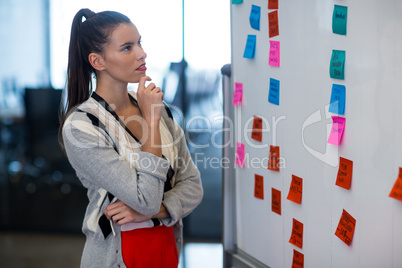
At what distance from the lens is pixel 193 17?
12.2 feet

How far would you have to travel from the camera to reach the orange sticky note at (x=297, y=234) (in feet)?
5.61

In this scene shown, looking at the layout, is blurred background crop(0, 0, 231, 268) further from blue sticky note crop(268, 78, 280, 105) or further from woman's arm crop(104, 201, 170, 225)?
woman's arm crop(104, 201, 170, 225)

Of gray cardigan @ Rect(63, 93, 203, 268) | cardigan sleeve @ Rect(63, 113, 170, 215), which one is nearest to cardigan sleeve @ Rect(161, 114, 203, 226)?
gray cardigan @ Rect(63, 93, 203, 268)

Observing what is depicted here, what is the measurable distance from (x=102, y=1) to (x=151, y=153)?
8.45 feet

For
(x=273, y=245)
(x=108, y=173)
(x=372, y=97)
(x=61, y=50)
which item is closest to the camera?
(x=372, y=97)

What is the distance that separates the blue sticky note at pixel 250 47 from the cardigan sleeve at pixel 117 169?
2.27 feet

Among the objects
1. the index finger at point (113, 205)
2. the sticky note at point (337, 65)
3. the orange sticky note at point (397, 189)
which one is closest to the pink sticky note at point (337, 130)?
the sticky note at point (337, 65)

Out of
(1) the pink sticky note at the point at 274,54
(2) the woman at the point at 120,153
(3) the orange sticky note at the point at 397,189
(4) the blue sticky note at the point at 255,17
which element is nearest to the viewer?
(3) the orange sticky note at the point at 397,189

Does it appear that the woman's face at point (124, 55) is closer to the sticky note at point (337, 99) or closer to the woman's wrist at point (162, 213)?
the woman's wrist at point (162, 213)

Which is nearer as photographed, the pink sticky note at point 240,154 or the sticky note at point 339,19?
the sticky note at point 339,19

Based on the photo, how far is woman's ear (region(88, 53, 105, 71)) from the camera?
1.64 meters

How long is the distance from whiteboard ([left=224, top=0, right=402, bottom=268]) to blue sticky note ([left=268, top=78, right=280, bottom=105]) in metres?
0.02

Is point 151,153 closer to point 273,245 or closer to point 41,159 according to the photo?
point 273,245

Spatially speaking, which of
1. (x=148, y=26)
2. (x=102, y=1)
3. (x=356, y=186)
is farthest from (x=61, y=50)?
(x=356, y=186)
